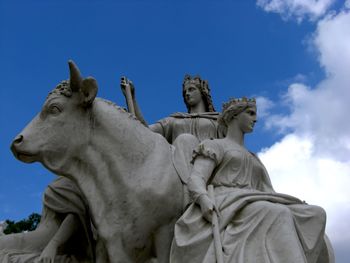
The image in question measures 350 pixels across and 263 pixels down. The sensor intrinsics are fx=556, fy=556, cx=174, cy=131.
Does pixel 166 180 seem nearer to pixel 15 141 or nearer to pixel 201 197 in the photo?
pixel 201 197

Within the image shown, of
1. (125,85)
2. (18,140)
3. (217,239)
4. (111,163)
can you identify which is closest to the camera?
(217,239)

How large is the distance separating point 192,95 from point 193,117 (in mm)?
412

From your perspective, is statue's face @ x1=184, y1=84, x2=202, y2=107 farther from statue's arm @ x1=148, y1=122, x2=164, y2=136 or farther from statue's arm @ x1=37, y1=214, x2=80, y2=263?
statue's arm @ x1=37, y1=214, x2=80, y2=263

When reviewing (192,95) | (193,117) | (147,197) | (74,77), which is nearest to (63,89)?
(74,77)

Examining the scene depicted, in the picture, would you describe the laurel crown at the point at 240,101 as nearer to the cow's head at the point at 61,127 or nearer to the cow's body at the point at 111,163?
the cow's body at the point at 111,163

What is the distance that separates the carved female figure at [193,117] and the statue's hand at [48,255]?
2.24 m

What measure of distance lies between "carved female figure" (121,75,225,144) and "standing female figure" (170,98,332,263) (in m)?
1.24

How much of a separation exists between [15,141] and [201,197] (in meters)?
2.19

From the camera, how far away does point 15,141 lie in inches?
242

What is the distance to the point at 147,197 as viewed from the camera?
18.6 ft

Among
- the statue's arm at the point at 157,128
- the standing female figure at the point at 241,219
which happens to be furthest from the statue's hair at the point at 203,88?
the standing female figure at the point at 241,219

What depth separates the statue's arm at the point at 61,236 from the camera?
612 cm

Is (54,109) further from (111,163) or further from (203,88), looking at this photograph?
(203,88)

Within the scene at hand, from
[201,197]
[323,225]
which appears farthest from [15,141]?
[323,225]
